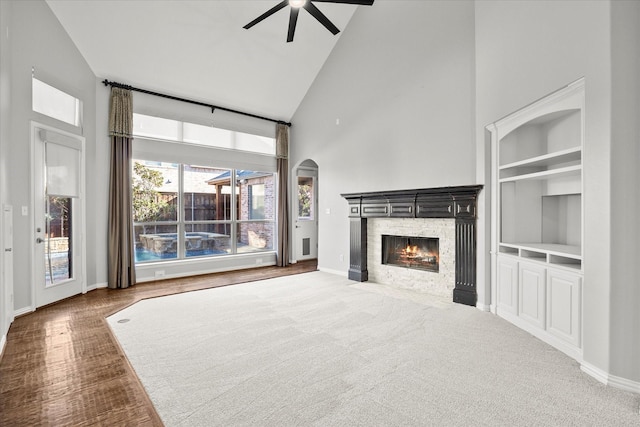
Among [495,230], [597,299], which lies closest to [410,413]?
[597,299]

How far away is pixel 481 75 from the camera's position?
412cm

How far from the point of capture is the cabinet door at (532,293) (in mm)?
3225

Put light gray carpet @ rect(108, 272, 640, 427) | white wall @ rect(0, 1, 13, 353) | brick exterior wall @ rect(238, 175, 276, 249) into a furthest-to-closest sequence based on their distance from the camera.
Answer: brick exterior wall @ rect(238, 175, 276, 249), white wall @ rect(0, 1, 13, 353), light gray carpet @ rect(108, 272, 640, 427)

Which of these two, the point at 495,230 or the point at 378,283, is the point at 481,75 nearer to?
the point at 495,230

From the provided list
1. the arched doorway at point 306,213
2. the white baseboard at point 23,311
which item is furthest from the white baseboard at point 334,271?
the white baseboard at point 23,311

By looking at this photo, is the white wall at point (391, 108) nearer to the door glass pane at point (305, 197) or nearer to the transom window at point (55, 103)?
the door glass pane at point (305, 197)

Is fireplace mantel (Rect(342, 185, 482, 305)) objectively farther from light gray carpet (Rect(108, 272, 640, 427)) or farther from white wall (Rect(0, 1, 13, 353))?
white wall (Rect(0, 1, 13, 353))

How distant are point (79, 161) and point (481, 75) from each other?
235 inches

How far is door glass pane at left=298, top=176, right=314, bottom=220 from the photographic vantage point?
8500mm

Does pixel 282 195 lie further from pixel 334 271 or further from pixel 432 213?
pixel 432 213

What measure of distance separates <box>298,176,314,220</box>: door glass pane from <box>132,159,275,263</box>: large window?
99 centimetres

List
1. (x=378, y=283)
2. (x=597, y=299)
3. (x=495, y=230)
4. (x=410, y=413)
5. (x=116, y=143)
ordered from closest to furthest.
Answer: (x=410, y=413), (x=597, y=299), (x=495, y=230), (x=116, y=143), (x=378, y=283)

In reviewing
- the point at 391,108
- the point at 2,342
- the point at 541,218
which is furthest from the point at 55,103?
the point at 541,218

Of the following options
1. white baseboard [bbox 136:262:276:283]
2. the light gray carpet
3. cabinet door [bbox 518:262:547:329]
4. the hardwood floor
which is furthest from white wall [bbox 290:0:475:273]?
the hardwood floor
